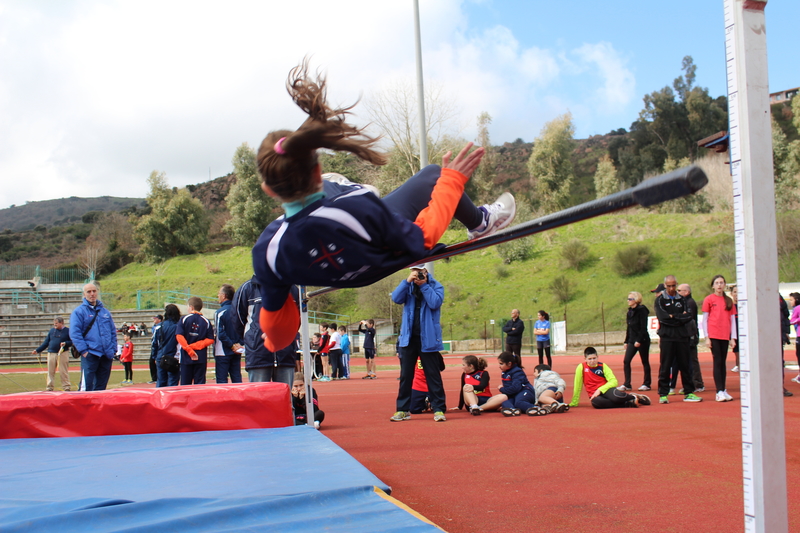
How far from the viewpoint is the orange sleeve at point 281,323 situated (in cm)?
223

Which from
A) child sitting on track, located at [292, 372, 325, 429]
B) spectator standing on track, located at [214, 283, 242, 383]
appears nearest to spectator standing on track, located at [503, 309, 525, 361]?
spectator standing on track, located at [214, 283, 242, 383]

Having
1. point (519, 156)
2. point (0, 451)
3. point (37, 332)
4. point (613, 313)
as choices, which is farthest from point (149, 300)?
point (519, 156)

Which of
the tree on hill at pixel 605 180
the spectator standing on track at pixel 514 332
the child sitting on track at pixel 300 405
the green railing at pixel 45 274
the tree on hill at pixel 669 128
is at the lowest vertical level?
the child sitting on track at pixel 300 405

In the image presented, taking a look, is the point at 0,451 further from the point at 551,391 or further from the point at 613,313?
the point at 613,313

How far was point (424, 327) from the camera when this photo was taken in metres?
→ 6.61

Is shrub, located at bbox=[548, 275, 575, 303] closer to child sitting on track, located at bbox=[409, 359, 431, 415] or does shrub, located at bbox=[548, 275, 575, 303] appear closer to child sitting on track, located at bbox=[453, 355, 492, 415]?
child sitting on track, located at bbox=[453, 355, 492, 415]

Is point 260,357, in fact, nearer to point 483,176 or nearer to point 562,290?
point 562,290

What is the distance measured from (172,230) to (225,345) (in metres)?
38.4

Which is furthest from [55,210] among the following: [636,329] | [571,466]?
[571,466]

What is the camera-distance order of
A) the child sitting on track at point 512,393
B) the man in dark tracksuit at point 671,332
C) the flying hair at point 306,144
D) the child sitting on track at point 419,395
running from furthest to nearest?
the man in dark tracksuit at point 671,332, the child sitting on track at point 419,395, the child sitting on track at point 512,393, the flying hair at point 306,144

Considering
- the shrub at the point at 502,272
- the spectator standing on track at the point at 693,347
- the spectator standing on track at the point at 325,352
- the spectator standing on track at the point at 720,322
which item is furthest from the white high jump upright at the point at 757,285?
the shrub at the point at 502,272

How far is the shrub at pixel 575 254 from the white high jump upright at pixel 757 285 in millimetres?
28604

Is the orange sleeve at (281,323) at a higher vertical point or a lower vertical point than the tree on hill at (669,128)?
lower

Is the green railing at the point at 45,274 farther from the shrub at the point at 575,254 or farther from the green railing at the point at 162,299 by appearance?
the shrub at the point at 575,254
